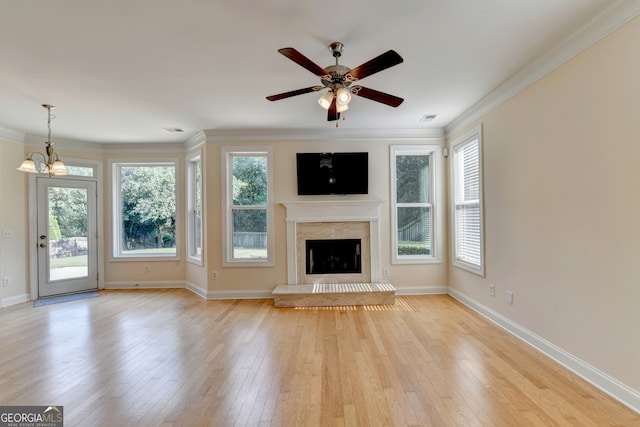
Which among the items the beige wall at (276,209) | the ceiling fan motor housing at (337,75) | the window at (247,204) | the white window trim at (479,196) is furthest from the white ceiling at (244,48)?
the window at (247,204)

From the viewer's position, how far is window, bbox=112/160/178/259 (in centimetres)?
546

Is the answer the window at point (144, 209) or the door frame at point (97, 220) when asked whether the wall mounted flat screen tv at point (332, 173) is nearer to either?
the window at point (144, 209)

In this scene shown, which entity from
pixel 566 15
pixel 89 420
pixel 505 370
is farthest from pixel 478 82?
pixel 89 420

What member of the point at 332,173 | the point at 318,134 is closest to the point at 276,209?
the point at 332,173

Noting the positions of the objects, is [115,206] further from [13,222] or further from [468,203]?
[468,203]

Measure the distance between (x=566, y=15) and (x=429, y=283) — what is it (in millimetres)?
3719

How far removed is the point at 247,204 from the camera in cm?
488

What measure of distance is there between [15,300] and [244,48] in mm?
5252

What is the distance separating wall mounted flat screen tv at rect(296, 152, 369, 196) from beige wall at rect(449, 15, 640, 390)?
1.93 meters

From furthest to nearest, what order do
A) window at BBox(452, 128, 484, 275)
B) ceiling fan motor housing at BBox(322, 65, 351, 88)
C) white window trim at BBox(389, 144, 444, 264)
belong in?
white window trim at BBox(389, 144, 444, 264) → window at BBox(452, 128, 484, 275) → ceiling fan motor housing at BBox(322, 65, 351, 88)

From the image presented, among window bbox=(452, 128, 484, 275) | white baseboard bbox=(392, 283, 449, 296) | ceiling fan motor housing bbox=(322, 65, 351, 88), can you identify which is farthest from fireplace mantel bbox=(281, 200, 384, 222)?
ceiling fan motor housing bbox=(322, 65, 351, 88)

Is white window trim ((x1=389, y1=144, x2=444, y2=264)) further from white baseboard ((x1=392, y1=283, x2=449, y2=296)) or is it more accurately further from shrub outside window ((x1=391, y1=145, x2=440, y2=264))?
white baseboard ((x1=392, y1=283, x2=449, y2=296))

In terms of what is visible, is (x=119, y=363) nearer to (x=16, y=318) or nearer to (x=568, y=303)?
(x=16, y=318)

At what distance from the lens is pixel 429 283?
4832 mm
